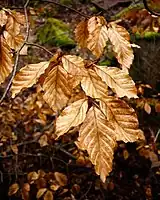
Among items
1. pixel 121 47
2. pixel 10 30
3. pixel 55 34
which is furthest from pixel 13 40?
pixel 55 34

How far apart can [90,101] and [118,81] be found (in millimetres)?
97

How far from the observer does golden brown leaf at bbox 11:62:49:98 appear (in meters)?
0.81

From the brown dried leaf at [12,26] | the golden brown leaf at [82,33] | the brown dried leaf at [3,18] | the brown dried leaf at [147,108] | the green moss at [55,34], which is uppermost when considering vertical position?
the brown dried leaf at [3,18]

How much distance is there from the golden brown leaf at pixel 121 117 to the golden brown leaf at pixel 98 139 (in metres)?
0.02

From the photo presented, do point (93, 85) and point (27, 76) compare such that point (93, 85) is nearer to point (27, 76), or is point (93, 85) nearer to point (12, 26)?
point (27, 76)

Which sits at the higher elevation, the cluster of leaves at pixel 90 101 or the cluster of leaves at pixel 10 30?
the cluster of leaves at pixel 10 30

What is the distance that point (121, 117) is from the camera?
0.75 meters

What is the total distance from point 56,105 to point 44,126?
7.80 feet

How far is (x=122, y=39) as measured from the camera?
40.0 inches

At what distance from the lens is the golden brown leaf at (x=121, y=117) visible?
2.44 ft

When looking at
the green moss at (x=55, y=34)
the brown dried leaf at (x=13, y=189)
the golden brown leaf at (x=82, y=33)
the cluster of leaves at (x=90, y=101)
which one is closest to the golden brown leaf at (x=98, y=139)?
the cluster of leaves at (x=90, y=101)

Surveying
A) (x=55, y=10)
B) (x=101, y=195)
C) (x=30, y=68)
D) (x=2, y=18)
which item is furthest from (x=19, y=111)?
(x=55, y=10)

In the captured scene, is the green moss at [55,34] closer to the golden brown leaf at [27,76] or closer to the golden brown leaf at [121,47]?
the golden brown leaf at [121,47]

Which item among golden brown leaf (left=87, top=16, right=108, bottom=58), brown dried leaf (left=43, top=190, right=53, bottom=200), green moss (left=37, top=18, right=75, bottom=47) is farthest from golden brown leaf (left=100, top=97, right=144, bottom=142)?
green moss (left=37, top=18, right=75, bottom=47)
